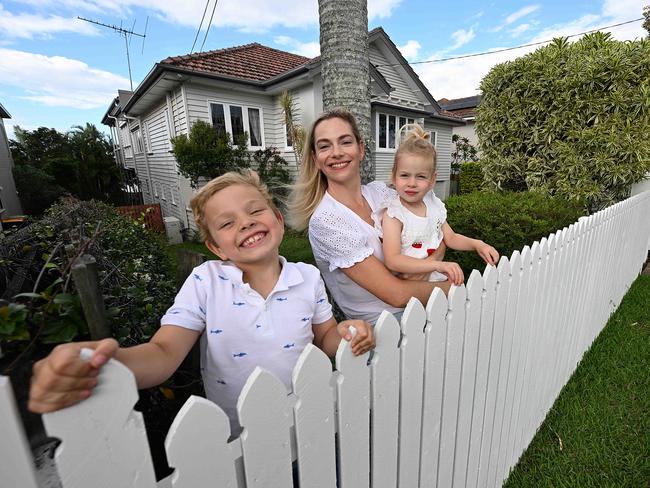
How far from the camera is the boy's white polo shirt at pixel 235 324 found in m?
→ 1.22

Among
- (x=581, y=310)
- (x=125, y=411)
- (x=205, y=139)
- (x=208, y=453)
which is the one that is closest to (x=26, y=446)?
(x=125, y=411)

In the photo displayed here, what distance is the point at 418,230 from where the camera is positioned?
189 centimetres

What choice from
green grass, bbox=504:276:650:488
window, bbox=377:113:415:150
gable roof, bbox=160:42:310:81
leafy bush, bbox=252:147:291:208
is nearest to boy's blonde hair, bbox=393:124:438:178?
green grass, bbox=504:276:650:488

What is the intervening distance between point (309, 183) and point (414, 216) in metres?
0.65

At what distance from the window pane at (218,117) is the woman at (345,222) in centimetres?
934

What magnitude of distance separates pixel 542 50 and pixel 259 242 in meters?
6.26

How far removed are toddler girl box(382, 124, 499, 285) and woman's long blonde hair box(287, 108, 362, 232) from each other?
0.34 m

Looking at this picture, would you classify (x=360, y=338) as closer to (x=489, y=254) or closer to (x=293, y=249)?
(x=489, y=254)

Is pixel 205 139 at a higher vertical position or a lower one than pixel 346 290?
higher

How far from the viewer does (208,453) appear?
76 centimetres

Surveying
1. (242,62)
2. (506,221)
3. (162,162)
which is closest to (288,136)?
(242,62)

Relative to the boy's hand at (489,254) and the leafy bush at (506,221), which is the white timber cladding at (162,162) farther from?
the boy's hand at (489,254)

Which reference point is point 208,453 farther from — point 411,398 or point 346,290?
point 346,290

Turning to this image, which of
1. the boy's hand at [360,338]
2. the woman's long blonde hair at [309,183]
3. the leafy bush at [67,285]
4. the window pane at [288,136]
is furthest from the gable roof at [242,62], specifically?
the boy's hand at [360,338]
